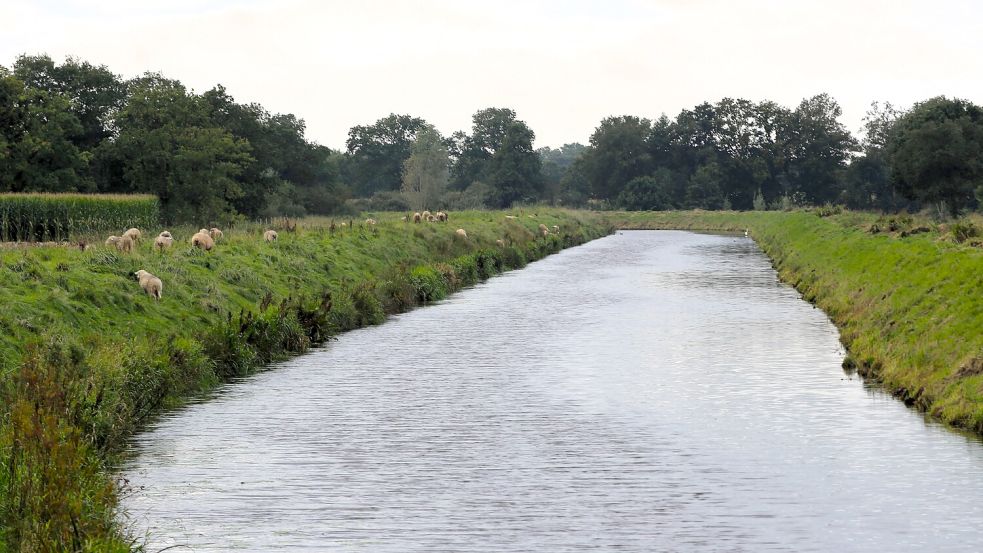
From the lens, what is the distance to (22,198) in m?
54.5

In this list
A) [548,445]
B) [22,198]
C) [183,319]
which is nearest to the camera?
[548,445]

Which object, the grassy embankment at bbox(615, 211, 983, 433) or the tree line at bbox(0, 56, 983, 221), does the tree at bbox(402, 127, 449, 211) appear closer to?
the tree line at bbox(0, 56, 983, 221)

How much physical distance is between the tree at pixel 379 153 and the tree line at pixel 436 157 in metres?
0.23

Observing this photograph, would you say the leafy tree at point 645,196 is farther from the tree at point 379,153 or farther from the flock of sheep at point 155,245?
the flock of sheep at point 155,245

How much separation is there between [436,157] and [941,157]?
72.0 metres

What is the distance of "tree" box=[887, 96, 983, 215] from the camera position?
99.4m

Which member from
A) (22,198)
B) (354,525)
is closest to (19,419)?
(354,525)

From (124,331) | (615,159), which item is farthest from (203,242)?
(615,159)

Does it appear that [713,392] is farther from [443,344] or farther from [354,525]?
[354,525]

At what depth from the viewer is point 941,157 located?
99188mm

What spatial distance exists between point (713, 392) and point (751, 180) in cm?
15119

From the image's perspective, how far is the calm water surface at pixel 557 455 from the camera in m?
13.5

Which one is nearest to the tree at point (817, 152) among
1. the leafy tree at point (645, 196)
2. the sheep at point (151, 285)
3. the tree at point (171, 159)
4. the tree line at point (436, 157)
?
the tree line at point (436, 157)

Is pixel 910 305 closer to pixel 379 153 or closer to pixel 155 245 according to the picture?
pixel 155 245
